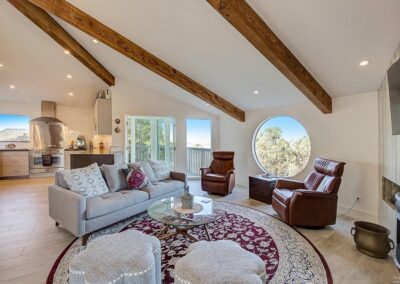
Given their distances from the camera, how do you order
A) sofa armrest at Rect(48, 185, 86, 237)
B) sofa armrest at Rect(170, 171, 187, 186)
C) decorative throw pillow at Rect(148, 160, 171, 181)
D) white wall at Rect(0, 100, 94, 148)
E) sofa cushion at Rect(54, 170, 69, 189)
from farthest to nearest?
white wall at Rect(0, 100, 94, 148), sofa armrest at Rect(170, 171, 187, 186), decorative throw pillow at Rect(148, 160, 171, 181), sofa cushion at Rect(54, 170, 69, 189), sofa armrest at Rect(48, 185, 86, 237)

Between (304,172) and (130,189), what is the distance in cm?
360

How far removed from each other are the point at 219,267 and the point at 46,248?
2.29m

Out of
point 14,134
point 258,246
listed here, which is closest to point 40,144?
point 14,134

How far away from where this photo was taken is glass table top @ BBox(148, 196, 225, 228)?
229 centimetres

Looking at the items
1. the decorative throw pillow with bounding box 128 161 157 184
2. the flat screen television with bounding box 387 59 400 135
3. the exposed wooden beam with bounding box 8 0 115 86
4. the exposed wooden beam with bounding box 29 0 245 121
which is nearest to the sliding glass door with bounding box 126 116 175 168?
the exposed wooden beam with bounding box 8 0 115 86

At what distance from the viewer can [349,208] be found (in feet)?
11.8

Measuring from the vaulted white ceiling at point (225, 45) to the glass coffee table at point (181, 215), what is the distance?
2439mm

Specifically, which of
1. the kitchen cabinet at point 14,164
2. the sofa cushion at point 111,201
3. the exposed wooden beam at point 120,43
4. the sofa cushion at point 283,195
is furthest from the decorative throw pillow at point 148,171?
the kitchen cabinet at point 14,164

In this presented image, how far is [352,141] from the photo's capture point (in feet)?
11.8

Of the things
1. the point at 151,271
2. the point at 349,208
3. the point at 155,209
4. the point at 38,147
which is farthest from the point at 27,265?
the point at 38,147

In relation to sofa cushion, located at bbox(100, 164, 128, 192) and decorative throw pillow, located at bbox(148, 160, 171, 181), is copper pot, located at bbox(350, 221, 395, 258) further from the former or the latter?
sofa cushion, located at bbox(100, 164, 128, 192)

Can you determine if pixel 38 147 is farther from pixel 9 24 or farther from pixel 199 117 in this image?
pixel 199 117

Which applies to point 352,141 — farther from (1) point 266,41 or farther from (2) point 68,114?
(2) point 68,114

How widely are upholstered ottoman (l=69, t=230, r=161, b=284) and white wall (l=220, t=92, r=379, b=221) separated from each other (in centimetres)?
364
